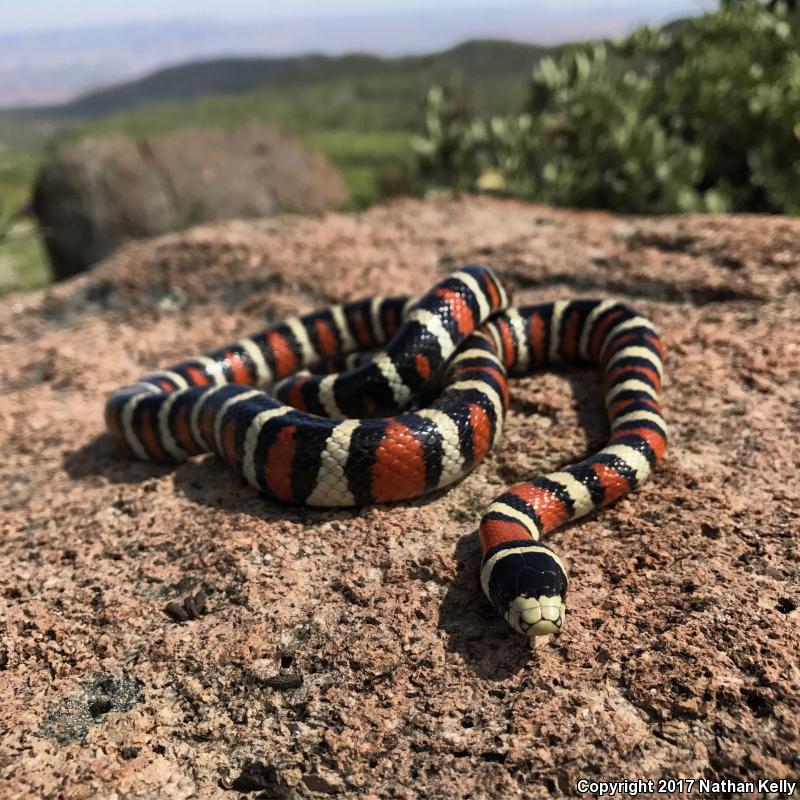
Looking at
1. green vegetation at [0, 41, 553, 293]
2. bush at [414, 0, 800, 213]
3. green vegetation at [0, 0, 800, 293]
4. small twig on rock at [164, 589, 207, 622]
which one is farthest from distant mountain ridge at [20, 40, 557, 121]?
small twig on rock at [164, 589, 207, 622]

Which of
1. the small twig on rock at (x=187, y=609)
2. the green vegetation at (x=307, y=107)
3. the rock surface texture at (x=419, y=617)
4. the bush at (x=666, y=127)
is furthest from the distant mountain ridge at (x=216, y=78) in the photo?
the small twig on rock at (x=187, y=609)

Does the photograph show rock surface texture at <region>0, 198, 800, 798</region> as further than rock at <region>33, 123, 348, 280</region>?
No

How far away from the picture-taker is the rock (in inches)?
582

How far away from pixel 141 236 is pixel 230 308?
7952 millimetres

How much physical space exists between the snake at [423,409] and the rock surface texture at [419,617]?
0.17m

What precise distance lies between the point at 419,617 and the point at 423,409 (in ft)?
5.11

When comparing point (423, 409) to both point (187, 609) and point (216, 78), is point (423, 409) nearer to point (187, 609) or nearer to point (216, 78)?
point (187, 609)

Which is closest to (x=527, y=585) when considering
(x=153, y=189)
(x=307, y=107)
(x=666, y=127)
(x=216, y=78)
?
(x=666, y=127)

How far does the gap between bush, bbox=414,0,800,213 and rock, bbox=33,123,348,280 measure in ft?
13.6

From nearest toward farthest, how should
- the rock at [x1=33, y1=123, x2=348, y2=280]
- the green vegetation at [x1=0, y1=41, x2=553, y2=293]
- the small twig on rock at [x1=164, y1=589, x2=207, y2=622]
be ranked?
the small twig on rock at [x1=164, y1=589, x2=207, y2=622], the rock at [x1=33, y1=123, x2=348, y2=280], the green vegetation at [x1=0, y1=41, x2=553, y2=293]

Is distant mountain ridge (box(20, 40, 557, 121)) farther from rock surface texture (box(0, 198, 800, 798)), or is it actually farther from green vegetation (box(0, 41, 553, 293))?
rock surface texture (box(0, 198, 800, 798))

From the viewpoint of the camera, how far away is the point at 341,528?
13.6 feet

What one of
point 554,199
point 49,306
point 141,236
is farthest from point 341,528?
point 141,236

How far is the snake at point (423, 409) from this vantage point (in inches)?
156
